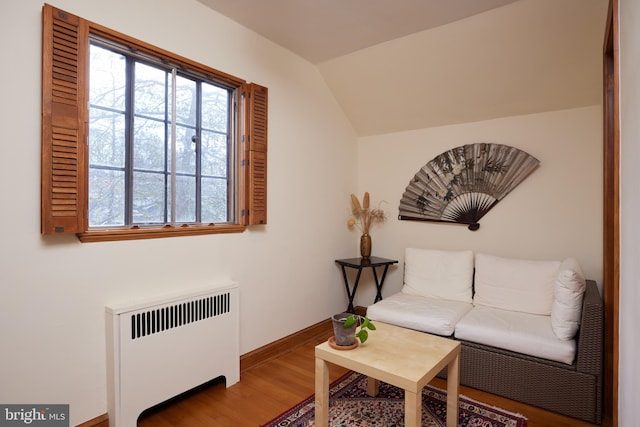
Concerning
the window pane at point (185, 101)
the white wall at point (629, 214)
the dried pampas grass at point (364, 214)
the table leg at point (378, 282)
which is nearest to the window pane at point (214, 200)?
the window pane at point (185, 101)

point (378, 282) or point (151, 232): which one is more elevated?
point (151, 232)

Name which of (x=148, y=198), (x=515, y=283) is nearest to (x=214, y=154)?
(x=148, y=198)

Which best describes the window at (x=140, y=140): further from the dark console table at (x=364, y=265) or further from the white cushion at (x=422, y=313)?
the white cushion at (x=422, y=313)

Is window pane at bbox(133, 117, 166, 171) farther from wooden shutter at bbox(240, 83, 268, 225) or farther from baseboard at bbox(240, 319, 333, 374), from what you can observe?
baseboard at bbox(240, 319, 333, 374)

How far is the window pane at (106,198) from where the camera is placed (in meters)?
1.99

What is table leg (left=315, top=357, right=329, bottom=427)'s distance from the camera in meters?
1.92

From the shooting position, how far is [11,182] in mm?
1672

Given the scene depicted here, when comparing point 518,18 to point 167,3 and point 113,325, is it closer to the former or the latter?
point 167,3

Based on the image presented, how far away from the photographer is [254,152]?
2.75 m

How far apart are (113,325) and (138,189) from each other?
2.62ft

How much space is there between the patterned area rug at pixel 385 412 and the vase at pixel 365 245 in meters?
1.52

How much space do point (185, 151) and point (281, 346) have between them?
1784 mm

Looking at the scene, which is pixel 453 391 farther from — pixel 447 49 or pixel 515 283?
pixel 447 49

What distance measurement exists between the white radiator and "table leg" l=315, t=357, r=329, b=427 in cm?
86
